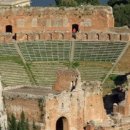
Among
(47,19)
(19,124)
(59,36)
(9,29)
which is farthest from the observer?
(9,29)

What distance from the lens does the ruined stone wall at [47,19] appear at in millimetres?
69375

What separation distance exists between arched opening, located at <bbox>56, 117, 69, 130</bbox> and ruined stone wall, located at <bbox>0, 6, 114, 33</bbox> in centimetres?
1986

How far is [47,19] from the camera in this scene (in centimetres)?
6950

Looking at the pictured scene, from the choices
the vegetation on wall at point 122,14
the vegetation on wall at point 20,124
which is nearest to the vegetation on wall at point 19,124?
the vegetation on wall at point 20,124

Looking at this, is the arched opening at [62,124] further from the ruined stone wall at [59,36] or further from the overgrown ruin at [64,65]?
the ruined stone wall at [59,36]

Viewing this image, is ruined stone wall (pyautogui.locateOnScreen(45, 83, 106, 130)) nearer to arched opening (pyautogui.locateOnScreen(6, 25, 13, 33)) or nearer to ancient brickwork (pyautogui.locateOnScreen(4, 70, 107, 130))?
ancient brickwork (pyautogui.locateOnScreen(4, 70, 107, 130))

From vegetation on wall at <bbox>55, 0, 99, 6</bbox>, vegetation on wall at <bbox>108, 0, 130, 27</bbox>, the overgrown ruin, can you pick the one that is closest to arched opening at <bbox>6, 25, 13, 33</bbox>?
the overgrown ruin

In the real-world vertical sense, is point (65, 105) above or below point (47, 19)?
below

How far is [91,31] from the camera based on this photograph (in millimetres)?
66562

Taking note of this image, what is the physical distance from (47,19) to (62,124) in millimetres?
20579

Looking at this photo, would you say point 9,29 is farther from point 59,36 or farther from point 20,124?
point 20,124

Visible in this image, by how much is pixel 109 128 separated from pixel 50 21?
71.5ft

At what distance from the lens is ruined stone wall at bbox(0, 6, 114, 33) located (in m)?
69.4

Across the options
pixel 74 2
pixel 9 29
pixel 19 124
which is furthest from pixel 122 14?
pixel 19 124
